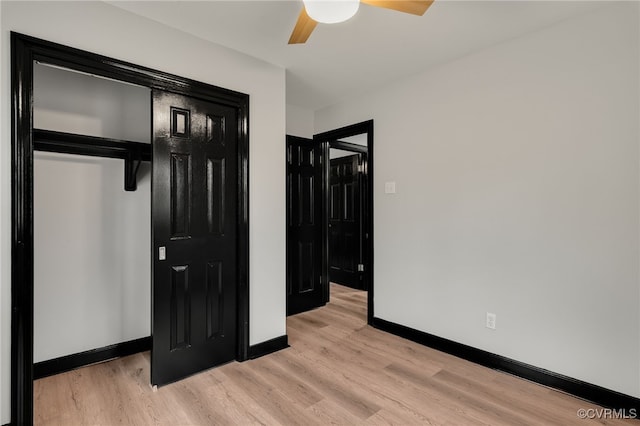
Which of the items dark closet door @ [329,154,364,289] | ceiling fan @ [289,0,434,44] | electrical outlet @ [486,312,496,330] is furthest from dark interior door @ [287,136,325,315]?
ceiling fan @ [289,0,434,44]

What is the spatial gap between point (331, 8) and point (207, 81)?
4.73ft

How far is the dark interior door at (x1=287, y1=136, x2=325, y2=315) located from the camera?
3938mm

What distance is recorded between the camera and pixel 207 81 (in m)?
2.51

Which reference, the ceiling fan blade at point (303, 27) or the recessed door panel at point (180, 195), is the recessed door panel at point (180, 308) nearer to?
the recessed door panel at point (180, 195)

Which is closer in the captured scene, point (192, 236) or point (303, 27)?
point (303, 27)

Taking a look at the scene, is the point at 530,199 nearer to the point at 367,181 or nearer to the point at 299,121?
the point at 367,181

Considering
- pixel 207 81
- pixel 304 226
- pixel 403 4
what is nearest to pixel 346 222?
pixel 304 226

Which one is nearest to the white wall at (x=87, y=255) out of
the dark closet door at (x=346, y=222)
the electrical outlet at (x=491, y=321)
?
the electrical outlet at (x=491, y=321)

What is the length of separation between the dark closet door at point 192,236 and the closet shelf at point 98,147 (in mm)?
322

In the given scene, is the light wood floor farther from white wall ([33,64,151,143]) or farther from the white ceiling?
the white ceiling

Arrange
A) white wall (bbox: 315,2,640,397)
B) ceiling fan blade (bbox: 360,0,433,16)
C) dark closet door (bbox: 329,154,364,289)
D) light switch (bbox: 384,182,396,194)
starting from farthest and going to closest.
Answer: dark closet door (bbox: 329,154,364,289) < light switch (bbox: 384,182,396,194) < white wall (bbox: 315,2,640,397) < ceiling fan blade (bbox: 360,0,433,16)

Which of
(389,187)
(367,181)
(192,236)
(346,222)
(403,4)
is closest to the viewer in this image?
(403,4)

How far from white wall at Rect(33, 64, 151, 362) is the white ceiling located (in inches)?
34.8

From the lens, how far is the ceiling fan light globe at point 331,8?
1394 millimetres
